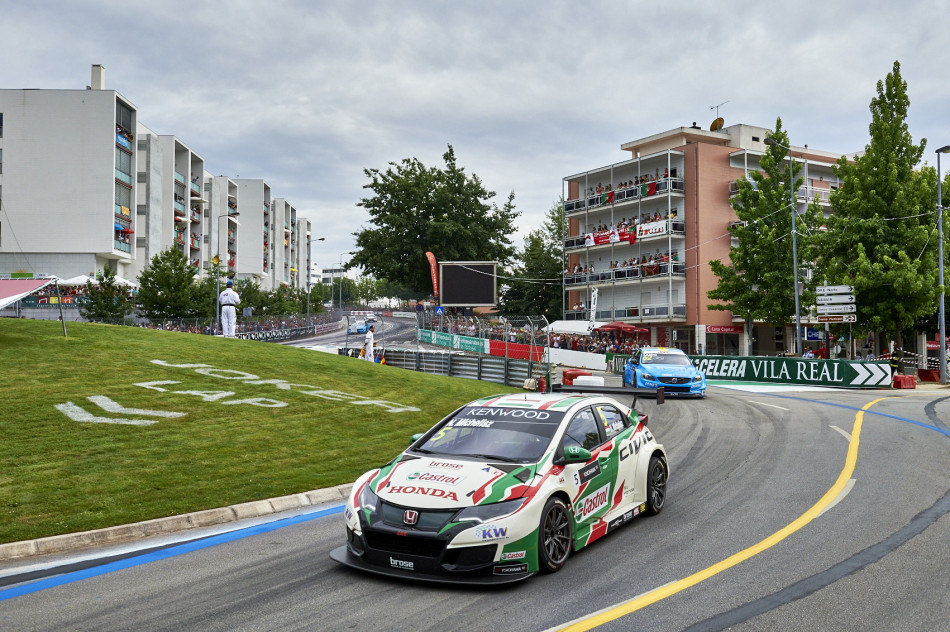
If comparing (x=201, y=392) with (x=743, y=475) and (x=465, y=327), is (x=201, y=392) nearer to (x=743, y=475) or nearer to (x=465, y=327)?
(x=743, y=475)

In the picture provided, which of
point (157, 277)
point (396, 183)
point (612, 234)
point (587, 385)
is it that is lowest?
point (587, 385)

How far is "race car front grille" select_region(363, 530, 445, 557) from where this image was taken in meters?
5.66

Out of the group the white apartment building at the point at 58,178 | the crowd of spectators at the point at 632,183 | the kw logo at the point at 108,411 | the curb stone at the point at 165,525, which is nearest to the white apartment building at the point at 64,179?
the white apartment building at the point at 58,178

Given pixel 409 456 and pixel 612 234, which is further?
pixel 612 234

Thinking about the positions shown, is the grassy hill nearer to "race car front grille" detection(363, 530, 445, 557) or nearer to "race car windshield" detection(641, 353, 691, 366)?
"race car front grille" detection(363, 530, 445, 557)

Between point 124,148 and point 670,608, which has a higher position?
point 124,148

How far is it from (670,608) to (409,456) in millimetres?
2707

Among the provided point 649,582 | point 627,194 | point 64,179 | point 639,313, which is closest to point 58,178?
point 64,179

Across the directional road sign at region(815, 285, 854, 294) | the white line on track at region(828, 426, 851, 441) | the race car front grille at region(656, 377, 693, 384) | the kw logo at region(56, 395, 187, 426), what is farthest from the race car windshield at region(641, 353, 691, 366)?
the kw logo at region(56, 395, 187, 426)

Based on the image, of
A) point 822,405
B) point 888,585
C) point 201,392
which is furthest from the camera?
point 822,405

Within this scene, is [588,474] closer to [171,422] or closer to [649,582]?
[649,582]

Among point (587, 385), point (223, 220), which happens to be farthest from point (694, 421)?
point (223, 220)

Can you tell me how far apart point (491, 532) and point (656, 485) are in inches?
134

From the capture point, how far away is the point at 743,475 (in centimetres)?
1052
